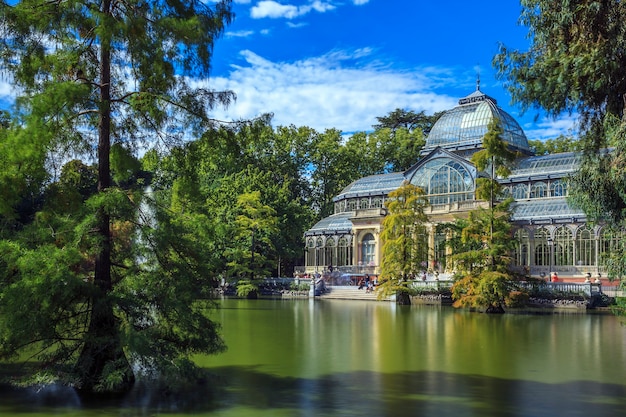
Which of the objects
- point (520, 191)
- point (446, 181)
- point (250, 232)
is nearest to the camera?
point (250, 232)

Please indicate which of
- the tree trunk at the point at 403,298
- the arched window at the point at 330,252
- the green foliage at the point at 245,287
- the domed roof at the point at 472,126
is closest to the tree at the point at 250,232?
the green foliage at the point at 245,287

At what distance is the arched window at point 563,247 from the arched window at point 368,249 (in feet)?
48.5

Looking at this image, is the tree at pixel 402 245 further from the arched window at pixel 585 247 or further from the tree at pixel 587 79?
the tree at pixel 587 79

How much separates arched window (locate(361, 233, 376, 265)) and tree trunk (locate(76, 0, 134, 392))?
39.6 metres

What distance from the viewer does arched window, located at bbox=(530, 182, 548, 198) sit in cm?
4350

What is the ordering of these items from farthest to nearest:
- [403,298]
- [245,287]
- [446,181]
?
[446,181] < [245,287] < [403,298]

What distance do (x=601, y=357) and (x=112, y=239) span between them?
11774 millimetres

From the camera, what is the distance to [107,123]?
12.0m

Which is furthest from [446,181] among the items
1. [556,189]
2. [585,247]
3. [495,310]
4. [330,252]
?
[495,310]

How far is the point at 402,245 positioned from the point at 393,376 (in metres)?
22.8

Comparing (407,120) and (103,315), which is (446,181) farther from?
(103,315)

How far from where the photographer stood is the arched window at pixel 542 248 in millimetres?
40344

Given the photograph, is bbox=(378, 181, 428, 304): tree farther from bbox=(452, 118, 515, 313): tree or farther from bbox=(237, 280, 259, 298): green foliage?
bbox=(237, 280, 259, 298): green foliage

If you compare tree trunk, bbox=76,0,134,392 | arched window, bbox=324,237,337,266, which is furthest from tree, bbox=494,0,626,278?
arched window, bbox=324,237,337,266
